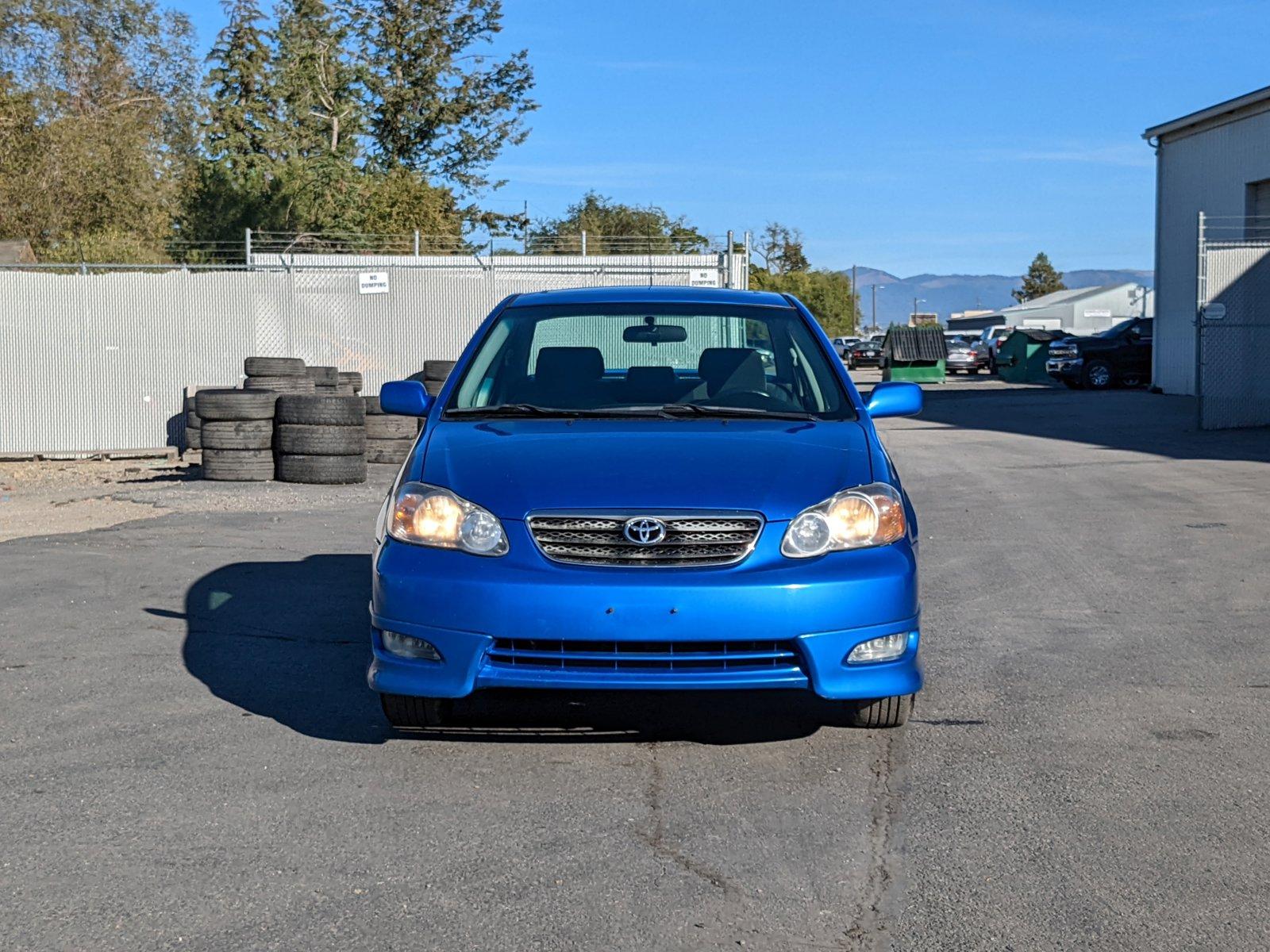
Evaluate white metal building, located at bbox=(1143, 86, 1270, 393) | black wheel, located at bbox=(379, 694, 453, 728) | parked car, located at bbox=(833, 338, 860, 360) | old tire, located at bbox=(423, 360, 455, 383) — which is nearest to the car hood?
black wheel, located at bbox=(379, 694, 453, 728)

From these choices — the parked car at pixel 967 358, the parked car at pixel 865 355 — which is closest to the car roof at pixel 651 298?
the parked car at pixel 967 358

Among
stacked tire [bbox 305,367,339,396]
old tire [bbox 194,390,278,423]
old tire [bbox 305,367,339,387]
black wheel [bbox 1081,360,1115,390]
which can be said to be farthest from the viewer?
black wheel [bbox 1081,360,1115,390]

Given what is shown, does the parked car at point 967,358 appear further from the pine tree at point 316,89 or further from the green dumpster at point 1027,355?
the pine tree at point 316,89

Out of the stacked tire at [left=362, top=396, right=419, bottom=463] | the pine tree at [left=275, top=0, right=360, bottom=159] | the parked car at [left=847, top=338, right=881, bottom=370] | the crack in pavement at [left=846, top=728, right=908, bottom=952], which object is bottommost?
the crack in pavement at [left=846, top=728, right=908, bottom=952]

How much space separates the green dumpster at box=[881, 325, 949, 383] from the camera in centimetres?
4778

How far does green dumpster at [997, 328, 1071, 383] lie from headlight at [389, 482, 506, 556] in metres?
43.5

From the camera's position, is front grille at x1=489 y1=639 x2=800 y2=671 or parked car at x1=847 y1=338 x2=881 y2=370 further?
parked car at x1=847 y1=338 x2=881 y2=370

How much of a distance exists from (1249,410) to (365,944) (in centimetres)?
2107

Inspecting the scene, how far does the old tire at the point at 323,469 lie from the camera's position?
14.9m

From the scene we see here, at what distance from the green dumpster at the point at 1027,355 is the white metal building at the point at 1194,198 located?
38.2ft

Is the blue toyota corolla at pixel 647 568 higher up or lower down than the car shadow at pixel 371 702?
higher up

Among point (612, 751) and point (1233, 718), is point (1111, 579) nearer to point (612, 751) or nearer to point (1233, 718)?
point (1233, 718)

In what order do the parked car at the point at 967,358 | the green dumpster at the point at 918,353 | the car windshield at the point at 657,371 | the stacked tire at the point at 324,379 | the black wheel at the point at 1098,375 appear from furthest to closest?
the parked car at the point at 967,358
the green dumpster at the point at 918,353
the black wheel at the point at 1098,375
the stacked tire at the point at 324,379
the car windshield at the point at 657,371

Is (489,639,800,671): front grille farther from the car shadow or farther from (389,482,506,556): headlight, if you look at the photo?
(389,482,506,556): headlight
